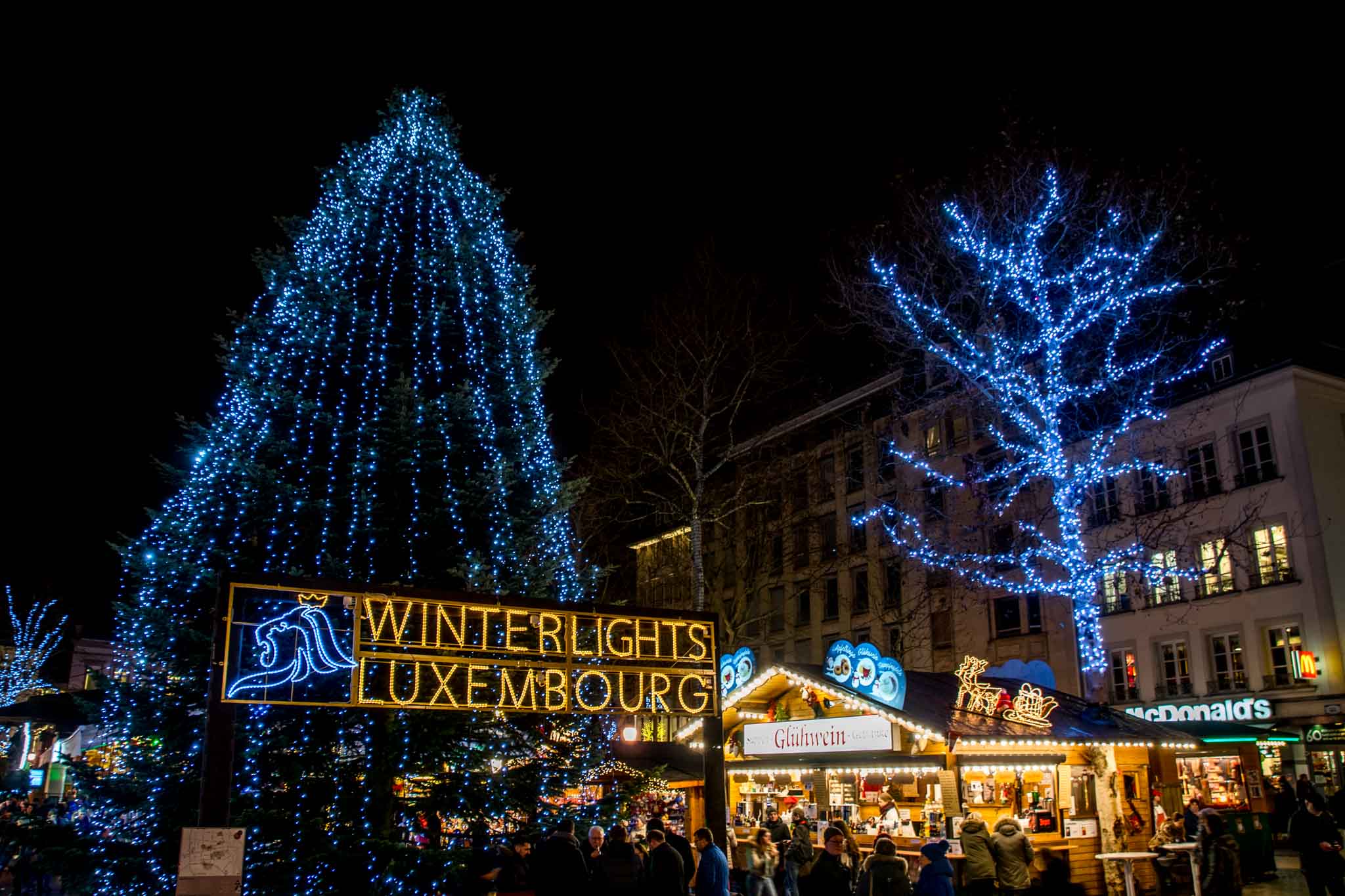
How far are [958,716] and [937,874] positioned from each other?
7.44 meters

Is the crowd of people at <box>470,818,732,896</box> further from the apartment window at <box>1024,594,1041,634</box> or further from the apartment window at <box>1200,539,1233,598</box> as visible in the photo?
the apartment window at <box>1024,594,1041,634</box>

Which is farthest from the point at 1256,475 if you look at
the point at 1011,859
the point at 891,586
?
the point at 1011,859

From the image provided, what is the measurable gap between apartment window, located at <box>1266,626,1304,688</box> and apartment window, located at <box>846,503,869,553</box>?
16.0m

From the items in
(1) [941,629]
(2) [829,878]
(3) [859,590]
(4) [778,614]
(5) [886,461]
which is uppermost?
(5) [886,461]

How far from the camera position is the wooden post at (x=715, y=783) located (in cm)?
1106

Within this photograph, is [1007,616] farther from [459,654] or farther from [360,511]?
[459,654]

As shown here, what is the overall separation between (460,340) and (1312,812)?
43.1 feet

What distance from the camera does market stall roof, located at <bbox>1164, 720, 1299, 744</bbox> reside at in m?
25.6

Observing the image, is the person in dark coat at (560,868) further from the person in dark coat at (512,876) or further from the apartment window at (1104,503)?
the apartment window at (1104,503)

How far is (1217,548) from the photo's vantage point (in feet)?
98.2

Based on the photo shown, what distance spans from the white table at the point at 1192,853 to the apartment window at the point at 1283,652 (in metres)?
15.3

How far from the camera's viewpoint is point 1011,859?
38.6ft

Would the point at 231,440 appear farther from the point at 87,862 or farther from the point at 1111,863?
the point at 1111,863

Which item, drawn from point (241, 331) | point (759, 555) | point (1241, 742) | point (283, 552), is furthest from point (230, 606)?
point (1241, 742)
